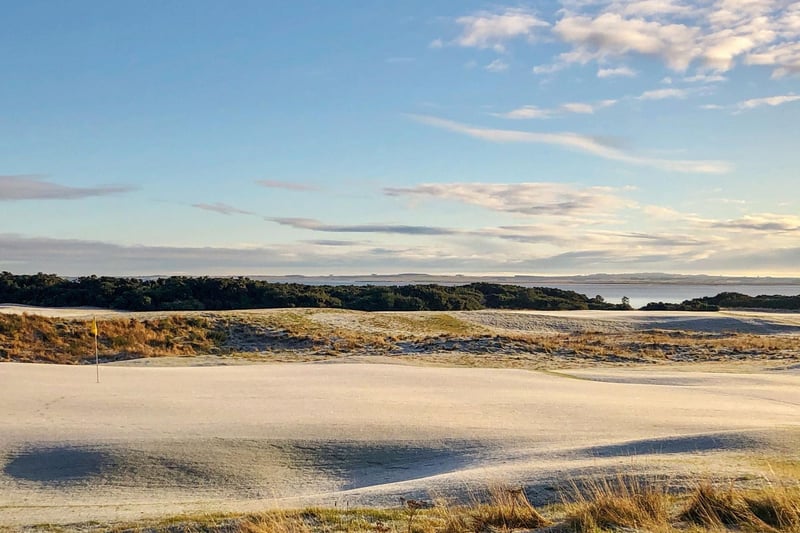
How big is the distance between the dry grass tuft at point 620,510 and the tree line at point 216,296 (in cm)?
4596

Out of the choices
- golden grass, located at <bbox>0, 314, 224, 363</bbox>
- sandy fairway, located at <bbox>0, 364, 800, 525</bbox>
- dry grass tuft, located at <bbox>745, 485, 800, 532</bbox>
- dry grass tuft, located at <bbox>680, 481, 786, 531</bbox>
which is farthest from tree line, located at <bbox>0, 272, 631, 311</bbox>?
dry grass tuft, located at <bbox>745, 485, 800, 532</bbox>

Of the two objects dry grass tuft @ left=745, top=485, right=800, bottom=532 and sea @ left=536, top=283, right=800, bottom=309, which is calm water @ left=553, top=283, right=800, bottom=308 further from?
dry grass tuft @ left=745, top=485, right=800, bottom=532

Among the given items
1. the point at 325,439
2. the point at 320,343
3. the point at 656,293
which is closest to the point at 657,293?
the point at 656,293

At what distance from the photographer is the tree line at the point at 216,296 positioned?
5341 centimetres

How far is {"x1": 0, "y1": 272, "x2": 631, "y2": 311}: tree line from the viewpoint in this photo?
5341 centimetres

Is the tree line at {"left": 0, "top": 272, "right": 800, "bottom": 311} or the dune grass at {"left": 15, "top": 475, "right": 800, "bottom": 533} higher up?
the tree line at {"left": 0, "top": 272, "right": 800, "bottom": 311}

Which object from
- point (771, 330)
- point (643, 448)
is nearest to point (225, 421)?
point (643, 448)

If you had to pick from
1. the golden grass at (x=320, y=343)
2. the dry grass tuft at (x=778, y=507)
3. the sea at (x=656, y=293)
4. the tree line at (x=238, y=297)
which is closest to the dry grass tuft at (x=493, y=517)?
the dry grass tuft at (x=778, y=507)

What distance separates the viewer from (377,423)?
12.8 meters

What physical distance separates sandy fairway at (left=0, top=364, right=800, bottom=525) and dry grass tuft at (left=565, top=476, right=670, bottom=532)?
103cm

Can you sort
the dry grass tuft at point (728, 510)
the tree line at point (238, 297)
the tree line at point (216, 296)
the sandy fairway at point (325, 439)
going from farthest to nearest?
the tree line at point (238, 297), the tree line at point (216, 296), the sandy fairway at point (325, 439), the dry grass tuft at point (728, 510)

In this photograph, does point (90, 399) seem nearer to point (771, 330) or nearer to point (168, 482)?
point (168, 482)

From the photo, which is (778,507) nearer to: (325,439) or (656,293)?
(325,439)

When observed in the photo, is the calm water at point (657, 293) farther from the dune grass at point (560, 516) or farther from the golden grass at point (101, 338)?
the dune grass at point (560, 516)
